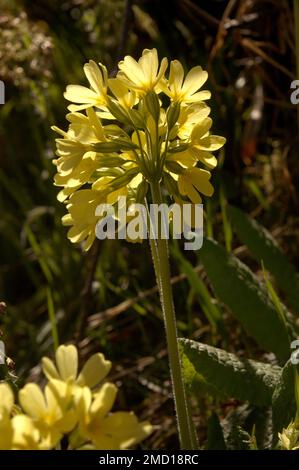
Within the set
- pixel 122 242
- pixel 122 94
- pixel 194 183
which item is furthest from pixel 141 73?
pixel 122 242

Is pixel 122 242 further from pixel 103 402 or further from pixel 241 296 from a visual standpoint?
pixel 103 402

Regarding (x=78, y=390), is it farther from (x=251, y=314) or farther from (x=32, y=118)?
(x=32, y=118)

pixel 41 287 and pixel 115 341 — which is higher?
pixel 41 287

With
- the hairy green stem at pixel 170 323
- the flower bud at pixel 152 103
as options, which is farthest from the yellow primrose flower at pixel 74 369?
the flower bud at pixel 152 103

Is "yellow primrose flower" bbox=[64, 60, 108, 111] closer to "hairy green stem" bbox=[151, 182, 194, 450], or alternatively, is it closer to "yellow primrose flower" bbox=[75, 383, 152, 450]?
"hairy green stem" bbox=[151, 182, 194, 450]

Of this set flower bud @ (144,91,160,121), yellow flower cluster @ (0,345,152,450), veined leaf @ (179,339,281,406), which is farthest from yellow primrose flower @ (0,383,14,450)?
veined leaf @ (179,339,281,406)
